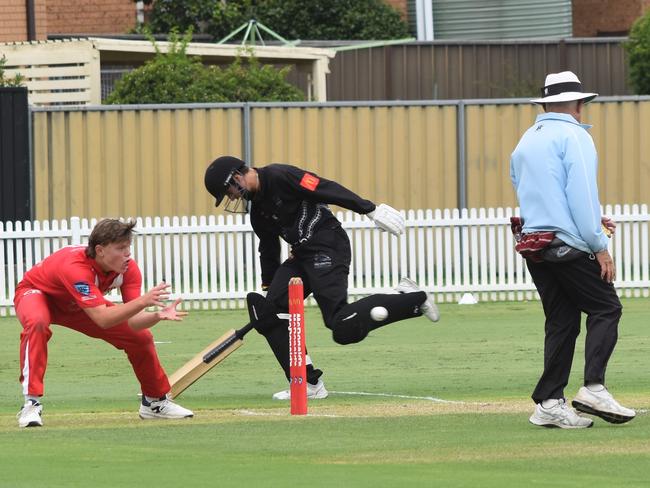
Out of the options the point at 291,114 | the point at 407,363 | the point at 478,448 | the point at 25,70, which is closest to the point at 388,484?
the point at 478,448

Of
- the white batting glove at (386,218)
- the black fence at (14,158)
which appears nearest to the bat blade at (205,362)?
the white batting glove at (386,218)

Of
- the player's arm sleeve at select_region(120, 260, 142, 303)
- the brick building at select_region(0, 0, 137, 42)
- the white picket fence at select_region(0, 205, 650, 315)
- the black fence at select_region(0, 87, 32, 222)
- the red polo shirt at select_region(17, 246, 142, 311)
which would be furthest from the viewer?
the brick building at select_region(0, 0, 137, 42)

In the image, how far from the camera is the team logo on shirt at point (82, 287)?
31.1 ft

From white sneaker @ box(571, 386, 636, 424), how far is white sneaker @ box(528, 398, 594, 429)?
0.10 meters

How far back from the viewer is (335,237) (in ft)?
35.3

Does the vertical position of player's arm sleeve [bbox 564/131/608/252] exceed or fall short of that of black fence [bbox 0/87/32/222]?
it falls short

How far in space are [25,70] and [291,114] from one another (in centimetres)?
464

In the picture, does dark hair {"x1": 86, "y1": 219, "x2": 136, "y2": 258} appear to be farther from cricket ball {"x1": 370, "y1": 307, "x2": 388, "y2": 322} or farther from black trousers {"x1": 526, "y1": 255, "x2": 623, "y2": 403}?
black trousers {"x1": 526, "y1": 255, "x2": 623, "y2": 403}

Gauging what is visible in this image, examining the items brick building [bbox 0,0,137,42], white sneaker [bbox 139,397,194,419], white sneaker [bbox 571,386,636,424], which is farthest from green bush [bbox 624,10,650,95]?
white sneaker [bbox 571,386,636,424]

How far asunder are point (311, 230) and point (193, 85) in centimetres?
1251

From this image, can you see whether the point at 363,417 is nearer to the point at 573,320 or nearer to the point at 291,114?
the point at 573,320

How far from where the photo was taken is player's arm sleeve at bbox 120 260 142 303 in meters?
9.79

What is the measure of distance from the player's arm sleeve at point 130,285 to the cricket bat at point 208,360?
0.95 metres

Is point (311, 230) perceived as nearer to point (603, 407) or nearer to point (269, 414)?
point (269, 414)
